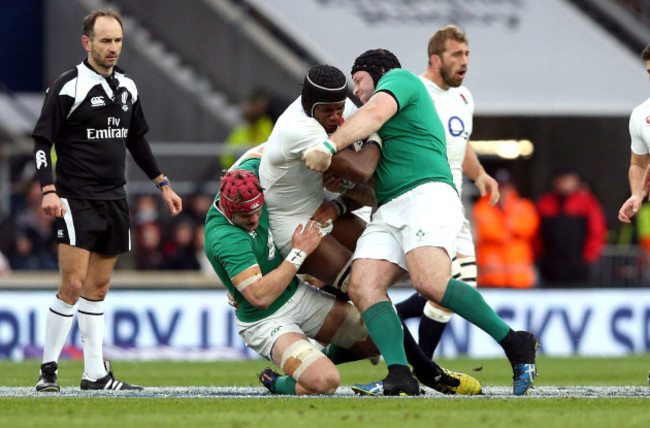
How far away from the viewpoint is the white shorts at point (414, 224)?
820 centimetres

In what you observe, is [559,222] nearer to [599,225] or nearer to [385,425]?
[599,225]

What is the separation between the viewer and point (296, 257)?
8.39 m

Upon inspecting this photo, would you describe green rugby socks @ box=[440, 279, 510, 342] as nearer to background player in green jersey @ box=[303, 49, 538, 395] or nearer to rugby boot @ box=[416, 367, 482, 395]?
background player in green jersey @ box=[303, 49, 538, 395]

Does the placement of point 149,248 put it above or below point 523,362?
above

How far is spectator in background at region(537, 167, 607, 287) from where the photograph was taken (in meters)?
16.6

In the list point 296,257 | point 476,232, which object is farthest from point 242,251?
point 476,232

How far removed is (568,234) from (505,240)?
0.79 m

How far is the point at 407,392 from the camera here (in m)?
7.98

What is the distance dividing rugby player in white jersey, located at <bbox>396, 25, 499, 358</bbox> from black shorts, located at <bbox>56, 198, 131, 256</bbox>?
2.15m

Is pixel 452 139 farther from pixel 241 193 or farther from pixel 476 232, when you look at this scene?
pixel 476 232

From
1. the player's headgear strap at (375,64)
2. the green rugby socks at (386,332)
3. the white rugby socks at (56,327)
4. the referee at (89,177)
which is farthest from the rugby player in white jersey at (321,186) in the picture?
the white rugby socks at (56,327)

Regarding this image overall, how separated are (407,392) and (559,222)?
29.9 ft

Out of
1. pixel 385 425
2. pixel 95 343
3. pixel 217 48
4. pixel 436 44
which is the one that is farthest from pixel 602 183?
pixel 385 425

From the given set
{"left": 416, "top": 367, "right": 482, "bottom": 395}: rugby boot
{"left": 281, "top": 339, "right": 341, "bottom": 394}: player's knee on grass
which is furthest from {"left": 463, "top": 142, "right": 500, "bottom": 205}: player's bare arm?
{"left": 281, "top": 339, "right": 341, "bottom": 394}: player's knee on grass
